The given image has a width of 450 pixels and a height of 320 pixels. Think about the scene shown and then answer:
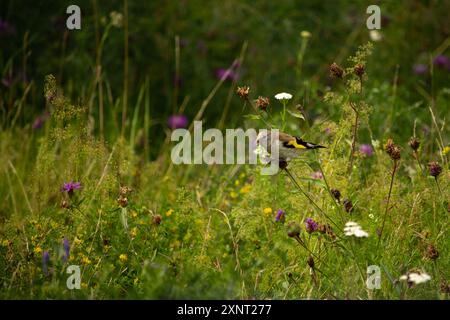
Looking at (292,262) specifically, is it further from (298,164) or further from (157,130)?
(157,130)

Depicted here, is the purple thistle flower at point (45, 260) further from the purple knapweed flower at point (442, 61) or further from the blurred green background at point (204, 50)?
the purple knapweed flower at point (442, 61)

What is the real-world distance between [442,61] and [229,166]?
1.93 meters

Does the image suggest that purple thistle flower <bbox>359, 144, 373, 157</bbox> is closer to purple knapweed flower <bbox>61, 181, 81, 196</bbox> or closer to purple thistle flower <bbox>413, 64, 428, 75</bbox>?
purple thistle flower <bbox>413, 64, 428, 75</bbox>

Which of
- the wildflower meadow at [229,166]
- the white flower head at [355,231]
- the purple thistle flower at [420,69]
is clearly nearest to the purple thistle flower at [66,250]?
the wildflower meadow at [229,166]

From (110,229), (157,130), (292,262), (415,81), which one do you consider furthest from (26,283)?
(415,81)

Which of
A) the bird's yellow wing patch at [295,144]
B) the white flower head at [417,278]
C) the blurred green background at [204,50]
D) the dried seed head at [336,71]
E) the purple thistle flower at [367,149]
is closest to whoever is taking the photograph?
the white flower head at [417,278]

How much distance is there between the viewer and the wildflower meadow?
268 centimetres

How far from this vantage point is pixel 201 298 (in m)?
2.37

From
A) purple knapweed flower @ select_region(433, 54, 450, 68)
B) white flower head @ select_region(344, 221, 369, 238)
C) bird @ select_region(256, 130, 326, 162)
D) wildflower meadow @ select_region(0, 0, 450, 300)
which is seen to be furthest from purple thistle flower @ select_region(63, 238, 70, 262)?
purple knapweed flower @ select_region(433, 54, 450, 68)

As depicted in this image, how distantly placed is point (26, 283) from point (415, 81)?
138 inches

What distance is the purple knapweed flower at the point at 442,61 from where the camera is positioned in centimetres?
537

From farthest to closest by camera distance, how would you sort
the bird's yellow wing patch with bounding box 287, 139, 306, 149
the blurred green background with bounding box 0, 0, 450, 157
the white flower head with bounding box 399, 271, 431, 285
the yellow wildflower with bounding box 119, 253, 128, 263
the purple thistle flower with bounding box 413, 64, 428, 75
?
1. the purple thistle flower with bounding box 413, 64, 428, 75
2. the blurred green background with bounding box 0, 0, 450, 157
3. the yellow wildflower with bounding box 119, 253, 128, 263
4. the bird's yellow wing patch with bounding box 287, 139, 306, 149
5. the white flower head with bounding box 399, 271, 431, 285

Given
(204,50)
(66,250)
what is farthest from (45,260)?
(204,50)

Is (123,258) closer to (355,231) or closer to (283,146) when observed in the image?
(283,146)
